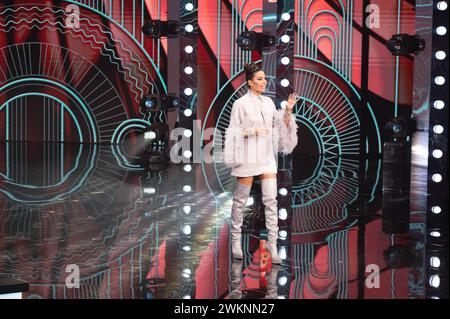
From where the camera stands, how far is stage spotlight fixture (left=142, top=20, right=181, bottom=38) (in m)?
10.8

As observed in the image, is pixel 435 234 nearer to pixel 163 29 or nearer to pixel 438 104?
pixel 438 104

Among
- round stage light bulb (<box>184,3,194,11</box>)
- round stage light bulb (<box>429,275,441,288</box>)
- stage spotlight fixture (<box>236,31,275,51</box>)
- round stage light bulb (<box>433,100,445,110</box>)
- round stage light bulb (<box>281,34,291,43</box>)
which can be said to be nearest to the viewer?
round stage light bulb (<box>429,275,441,288</box>)

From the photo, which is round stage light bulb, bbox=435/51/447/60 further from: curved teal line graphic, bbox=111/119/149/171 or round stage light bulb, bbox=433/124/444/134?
curved teal line graphic, bbox=111/119/149/171

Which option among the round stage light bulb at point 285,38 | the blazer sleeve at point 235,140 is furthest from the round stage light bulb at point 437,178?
the round stage light bulb at point 285,38

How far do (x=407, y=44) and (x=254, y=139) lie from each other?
3263mm

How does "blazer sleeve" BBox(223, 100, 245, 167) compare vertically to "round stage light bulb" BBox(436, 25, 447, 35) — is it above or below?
below

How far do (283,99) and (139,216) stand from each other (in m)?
2.88

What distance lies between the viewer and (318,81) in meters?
12.2

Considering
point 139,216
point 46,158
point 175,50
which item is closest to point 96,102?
point 46,158

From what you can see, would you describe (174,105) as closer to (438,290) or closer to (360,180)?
(360,180)

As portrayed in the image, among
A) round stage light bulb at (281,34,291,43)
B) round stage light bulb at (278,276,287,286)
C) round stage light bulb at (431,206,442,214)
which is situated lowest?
round stage light bulb at (278,276,287,286)

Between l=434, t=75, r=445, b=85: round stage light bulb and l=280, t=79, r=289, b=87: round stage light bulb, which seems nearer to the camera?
l=434, t=75, r=445, b=85: round stage light bulb

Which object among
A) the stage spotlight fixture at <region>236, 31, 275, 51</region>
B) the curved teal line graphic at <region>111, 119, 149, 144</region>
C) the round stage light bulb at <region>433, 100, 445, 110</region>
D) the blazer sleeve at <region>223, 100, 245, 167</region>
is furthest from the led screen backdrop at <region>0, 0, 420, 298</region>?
the blazer sleeve at <region>223, 100, 245, 167</region>

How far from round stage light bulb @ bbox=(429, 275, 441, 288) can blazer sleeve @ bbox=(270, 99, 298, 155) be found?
1.20 metres
